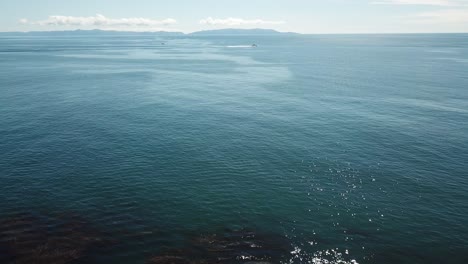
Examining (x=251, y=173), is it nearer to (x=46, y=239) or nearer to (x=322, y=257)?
(x=322, y=257)

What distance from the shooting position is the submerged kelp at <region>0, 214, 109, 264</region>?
53.4 meters

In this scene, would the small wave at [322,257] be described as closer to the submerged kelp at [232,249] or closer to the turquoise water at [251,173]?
the turquoise water at [251,173]

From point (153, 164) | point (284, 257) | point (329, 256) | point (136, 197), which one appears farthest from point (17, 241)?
point (329, 256)

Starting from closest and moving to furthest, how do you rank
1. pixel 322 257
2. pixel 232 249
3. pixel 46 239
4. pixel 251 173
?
pixel 322 257 → pixel 232 249 → pixel 46 239 → pixel 251 173

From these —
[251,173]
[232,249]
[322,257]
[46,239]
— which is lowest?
[322,257]

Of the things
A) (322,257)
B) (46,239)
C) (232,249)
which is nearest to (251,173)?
(232,249)

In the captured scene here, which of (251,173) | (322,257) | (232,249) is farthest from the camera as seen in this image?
(251,173)

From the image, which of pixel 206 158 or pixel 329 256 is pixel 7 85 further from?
pixel 329 256

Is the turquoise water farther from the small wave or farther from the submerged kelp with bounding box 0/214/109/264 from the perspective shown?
the submerged kelp with bounding box 0/214/109/264

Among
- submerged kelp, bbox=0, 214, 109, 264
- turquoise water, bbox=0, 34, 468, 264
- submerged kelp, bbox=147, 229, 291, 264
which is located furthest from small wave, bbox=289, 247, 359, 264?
submerged kelp, bbox=0, 214, 109, 264

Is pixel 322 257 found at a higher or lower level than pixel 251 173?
lower

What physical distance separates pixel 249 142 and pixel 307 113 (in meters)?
39.9

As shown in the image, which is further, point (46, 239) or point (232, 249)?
point (46, 239)

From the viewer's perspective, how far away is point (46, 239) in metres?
57.7
